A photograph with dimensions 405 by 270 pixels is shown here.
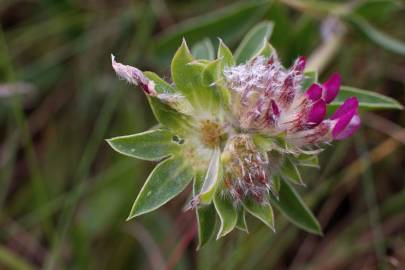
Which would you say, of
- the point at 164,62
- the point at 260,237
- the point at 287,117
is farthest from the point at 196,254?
the point at 287,117

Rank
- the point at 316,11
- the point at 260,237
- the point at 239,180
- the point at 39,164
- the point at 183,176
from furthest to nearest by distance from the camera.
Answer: the point at 39,164, the point at 316,11, the point at 260,237, the point at 183,176, the point at 239,180

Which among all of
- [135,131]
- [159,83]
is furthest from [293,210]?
[135,131]

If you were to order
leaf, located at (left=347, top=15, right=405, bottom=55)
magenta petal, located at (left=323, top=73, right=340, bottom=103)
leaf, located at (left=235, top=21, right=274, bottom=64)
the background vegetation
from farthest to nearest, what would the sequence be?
1. the background vegetation
2. leaf, located at (left=347, top=15, right=405, bottom=55)
3. leaf, located at (left=235, top=21, right=274, bottom=64)
4. magenta petal, located at (left=323, top=73, right=340, bottom=103)

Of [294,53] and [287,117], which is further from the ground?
[287,117]

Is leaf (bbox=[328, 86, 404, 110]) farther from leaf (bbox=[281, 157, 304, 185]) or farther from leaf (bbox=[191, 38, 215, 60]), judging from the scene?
leaf (bbox=[191, 38, 215, 60])

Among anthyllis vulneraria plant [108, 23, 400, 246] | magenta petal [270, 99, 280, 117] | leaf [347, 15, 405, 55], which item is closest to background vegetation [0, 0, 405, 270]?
leaf [347, 15, 405, 55]

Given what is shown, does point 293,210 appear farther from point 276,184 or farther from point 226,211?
point 226,211

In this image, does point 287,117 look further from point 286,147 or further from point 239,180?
point 239,180
